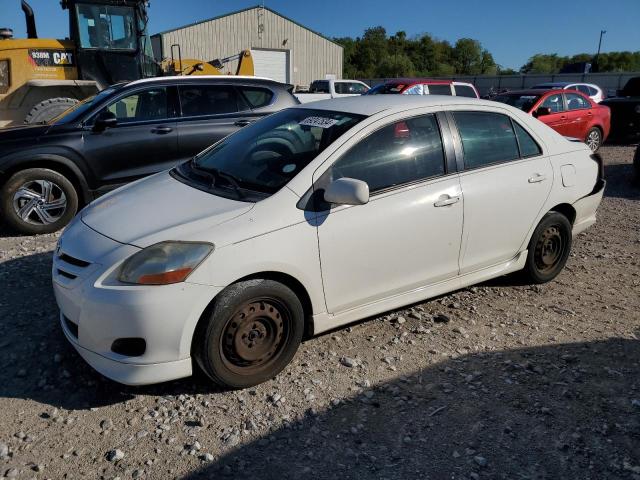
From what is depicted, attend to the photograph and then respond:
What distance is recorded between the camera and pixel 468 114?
13.1 feet

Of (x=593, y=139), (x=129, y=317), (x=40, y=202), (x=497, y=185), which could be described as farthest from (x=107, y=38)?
(x=593, y=139)

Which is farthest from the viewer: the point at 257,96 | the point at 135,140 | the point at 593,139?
the point at 593,139

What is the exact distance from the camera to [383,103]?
380 cm

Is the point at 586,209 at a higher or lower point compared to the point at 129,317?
higher

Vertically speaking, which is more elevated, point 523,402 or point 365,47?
point 365,47

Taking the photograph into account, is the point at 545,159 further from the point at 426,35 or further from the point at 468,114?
the point at 426,35

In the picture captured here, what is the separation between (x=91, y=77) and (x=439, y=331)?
28.9 ft

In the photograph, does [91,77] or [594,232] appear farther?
[91,77]

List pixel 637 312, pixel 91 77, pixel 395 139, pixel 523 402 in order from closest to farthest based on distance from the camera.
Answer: pixel 523 402 < pixel 395 139 < pixel 637 312 < pixel 91 77

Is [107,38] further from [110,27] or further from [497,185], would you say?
[497,185]

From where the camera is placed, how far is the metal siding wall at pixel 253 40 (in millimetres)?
33463

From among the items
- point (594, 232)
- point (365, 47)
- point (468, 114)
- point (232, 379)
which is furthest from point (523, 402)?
Answer: point (365, 47)

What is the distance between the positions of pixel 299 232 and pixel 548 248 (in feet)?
8.47

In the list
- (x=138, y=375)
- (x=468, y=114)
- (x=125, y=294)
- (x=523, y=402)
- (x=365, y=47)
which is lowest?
(x=523, y=402)
